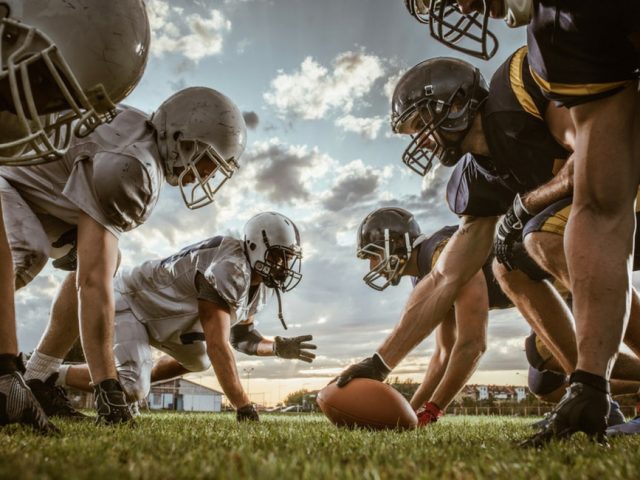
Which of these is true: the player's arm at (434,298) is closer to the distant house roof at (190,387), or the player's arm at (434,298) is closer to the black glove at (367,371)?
the black glove at (367,371)

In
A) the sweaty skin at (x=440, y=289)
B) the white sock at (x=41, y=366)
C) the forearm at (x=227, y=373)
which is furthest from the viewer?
the forearm at (x=227, y=373)

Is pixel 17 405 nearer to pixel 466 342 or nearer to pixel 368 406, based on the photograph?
pixel 368 406

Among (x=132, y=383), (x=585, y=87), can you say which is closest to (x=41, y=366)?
(x=132, y=383)

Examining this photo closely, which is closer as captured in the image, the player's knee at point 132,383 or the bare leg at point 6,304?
the bare leg at point 6,304

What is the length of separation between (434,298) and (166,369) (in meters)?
4.02

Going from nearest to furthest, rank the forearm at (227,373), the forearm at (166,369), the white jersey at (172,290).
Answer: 1. the forearm at (227,373)
2. the white jersey at (172,290)
3. the forearm at (166,369)

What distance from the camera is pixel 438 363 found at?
209 inches

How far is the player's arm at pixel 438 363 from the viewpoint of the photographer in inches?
197

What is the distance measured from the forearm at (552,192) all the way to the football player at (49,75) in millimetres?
2128

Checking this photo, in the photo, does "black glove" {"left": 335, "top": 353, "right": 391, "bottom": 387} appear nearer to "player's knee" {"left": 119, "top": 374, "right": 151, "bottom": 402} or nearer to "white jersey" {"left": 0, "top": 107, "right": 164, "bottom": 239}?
"white jersey" {"left": 0, "top": 107, "right": 164, "bottom": 239}

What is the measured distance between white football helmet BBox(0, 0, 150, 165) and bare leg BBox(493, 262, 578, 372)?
2690mm

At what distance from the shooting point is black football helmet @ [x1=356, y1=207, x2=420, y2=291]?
19.3 ft

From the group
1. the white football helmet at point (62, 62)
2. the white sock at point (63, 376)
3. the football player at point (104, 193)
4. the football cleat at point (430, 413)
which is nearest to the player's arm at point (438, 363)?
the football cleat at point (430, 413)

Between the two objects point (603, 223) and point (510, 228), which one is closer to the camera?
point (603, 223)
